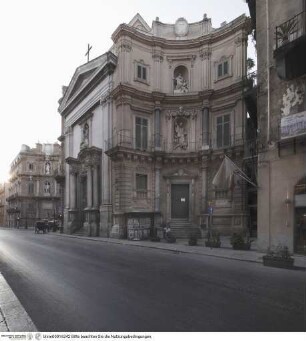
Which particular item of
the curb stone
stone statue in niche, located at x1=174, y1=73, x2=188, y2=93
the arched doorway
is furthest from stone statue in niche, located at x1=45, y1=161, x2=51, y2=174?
the curb stone

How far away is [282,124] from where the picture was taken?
1622 cm

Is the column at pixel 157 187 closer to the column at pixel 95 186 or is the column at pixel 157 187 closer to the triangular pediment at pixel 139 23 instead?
the column at pixel 95 186

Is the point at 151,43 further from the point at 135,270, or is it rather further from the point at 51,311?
the point at 51,311

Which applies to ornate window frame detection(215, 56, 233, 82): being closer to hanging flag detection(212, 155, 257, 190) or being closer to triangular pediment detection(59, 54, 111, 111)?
triangular pediment detection(59, 54, 111, 111)

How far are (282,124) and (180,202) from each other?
14.6 meters

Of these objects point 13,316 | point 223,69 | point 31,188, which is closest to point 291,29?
point 223,69

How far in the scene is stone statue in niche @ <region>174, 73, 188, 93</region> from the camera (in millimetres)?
30719

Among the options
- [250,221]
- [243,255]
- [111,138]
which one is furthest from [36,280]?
[111,138]

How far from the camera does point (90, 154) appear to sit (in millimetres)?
31672

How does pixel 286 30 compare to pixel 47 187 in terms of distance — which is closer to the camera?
pixel 286 30

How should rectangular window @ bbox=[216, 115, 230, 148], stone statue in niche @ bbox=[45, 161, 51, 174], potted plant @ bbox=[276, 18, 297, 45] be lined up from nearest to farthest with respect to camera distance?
potted plant @ bbox=[276, 18, 297, 45], rectangular window @ bbox=[216, 115, 230, 148], stone statue in niche @ bbox=[45, 161, 51, 174]

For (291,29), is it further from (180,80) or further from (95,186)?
(95,186)

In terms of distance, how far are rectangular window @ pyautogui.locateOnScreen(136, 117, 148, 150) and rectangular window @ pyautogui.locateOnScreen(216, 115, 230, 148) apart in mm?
5719

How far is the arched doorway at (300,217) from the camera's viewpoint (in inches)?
600
